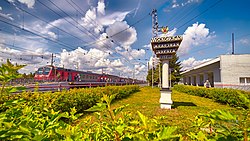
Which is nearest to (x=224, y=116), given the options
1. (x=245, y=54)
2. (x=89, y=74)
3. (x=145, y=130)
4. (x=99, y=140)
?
(x=145, y=130)

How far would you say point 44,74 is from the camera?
21.2m

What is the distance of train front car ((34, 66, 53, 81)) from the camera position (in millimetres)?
20908

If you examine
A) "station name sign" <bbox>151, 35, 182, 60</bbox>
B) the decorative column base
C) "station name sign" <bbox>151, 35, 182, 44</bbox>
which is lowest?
the decorative column base

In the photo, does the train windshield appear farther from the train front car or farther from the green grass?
the green grass

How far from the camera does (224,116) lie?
2.06 feet

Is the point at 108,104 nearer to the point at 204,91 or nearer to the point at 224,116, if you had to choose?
the point at 224,116

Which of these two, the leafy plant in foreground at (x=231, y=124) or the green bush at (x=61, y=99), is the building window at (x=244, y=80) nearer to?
the green bush at (x=61, y=99)

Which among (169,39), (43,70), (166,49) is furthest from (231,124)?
(43,70)

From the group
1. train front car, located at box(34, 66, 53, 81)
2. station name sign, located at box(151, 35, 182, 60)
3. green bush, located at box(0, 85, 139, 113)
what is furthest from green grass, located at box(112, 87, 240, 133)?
train front car, located at box(34, 66, 53, 81)

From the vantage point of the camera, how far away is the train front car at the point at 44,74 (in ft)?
68.6

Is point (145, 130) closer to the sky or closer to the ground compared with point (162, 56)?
closer to the ground

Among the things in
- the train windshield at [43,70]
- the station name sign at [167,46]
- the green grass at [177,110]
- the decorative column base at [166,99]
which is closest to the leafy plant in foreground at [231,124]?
the green grass at [177,110]

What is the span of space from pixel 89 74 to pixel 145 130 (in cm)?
2734

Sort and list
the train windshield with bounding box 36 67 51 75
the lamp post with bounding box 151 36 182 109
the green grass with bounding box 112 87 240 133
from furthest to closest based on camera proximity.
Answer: the train windshield with bounding box 36 67 51 75 → the lamp post with bounding box 151 36 182 109 → the green grass with bounding box 112 87 240 133
